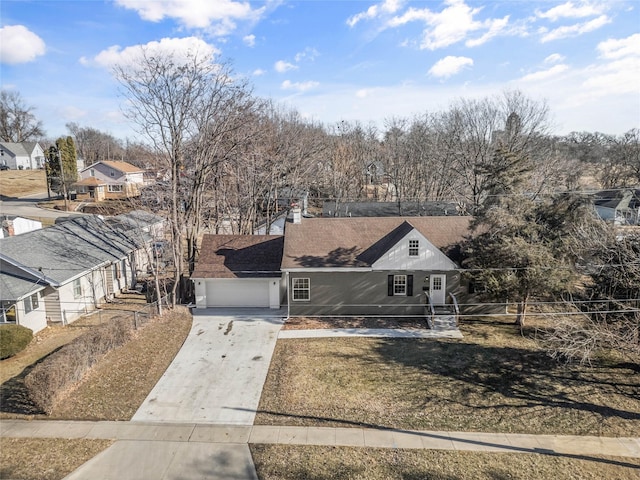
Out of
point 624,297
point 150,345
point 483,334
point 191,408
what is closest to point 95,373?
point 150,345

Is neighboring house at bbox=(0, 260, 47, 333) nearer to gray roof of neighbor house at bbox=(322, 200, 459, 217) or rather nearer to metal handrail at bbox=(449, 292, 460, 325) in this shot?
metal handrail at bbox=(449, 292, 460, 325)

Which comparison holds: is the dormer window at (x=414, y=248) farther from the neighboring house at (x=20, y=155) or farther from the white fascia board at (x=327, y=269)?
the neighboring house at (x=20, y=155)

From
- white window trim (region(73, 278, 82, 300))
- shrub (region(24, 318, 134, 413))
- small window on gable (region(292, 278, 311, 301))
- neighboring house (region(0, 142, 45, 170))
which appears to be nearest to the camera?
shrub (region(24, 318, 134, 413))

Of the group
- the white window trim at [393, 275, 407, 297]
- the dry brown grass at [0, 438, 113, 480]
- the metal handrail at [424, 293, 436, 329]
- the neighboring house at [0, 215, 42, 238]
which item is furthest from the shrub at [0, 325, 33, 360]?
the metal handrail at [424, 293, 436, 329]

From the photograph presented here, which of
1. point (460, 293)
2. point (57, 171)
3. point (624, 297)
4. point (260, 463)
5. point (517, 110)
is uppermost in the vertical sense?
point (517, 110)

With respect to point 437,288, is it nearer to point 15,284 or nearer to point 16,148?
point 15,284

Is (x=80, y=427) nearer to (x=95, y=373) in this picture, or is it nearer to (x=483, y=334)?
(x=95, y=373)
